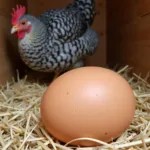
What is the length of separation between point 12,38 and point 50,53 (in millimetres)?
412

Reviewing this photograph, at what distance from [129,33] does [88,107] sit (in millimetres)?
1102

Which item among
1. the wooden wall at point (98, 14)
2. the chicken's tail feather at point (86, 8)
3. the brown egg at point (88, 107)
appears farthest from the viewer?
the wooden wall at point (98, 14)

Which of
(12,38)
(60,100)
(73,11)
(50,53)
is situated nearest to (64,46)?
(50,53)

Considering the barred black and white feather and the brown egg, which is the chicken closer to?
the barred black and white feather

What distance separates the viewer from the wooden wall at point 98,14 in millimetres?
2318

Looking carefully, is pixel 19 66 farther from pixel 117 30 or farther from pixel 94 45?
pixel 117 30

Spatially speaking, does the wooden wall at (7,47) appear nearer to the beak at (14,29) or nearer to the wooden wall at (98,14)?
the beak at (14,29)

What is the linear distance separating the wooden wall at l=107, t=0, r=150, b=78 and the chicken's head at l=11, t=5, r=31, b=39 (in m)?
0.65

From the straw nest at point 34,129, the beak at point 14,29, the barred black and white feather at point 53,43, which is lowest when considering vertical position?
the straw nest at point 34,129

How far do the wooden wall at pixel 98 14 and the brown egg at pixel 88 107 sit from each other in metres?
1.42

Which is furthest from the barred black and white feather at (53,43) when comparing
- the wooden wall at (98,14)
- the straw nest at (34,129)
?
the wooden wall at (98,14)

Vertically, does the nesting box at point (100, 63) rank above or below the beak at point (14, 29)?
below

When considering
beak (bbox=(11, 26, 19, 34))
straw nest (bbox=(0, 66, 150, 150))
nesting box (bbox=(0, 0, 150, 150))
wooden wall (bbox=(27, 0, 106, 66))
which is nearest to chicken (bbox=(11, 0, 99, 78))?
beak (bbox=(11, 26, 19, 34))

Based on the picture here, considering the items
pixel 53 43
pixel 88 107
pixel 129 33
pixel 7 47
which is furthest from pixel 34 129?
pixel 129 33
